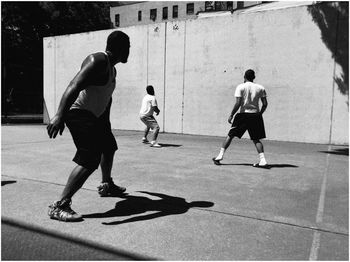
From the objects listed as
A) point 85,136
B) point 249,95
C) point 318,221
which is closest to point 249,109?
point 249,95

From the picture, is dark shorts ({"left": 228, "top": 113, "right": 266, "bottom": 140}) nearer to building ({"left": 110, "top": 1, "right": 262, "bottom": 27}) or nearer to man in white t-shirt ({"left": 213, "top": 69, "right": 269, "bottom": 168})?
man in white t-shirt ({"left": 213, "top": 69, "right": 269, "bottom": 168})

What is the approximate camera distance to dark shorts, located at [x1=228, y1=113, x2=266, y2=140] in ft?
21.0

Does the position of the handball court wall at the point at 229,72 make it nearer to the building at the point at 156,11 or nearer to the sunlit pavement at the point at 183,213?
the sunlit pavement at the point at 183,213

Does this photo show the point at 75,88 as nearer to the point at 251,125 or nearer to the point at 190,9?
the point at 251,125

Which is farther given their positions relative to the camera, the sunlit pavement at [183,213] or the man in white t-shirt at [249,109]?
the man in white t-shirt at [249,109]

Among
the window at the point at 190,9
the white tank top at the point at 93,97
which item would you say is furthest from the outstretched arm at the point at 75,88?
the window at the point at 190,9

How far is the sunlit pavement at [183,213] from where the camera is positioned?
2748mm

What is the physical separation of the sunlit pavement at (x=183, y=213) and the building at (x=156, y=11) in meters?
46.2

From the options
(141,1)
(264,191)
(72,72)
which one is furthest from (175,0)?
(264,191)

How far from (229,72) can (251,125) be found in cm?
660

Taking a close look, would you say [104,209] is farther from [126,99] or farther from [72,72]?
[72,72]

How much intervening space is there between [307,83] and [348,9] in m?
2.37

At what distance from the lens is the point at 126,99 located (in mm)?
15352

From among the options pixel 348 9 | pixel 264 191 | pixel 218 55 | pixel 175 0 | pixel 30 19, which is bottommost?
pixel 264 191
